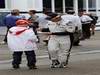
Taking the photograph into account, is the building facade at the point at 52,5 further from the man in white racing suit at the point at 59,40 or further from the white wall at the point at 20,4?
the man in white racing suit at the point at 59,40

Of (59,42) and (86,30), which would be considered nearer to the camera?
(59,42)

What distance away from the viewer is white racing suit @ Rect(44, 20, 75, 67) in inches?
544

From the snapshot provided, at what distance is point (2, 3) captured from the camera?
32156mm

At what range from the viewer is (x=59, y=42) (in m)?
13.9

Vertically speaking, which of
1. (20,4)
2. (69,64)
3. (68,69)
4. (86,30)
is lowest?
(86,30)

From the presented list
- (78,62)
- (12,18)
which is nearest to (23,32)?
(78,62)

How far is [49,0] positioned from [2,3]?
454 centimetres

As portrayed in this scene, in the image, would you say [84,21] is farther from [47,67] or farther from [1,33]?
[47,67]

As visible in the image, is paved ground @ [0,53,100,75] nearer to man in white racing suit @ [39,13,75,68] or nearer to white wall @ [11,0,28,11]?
man in white racing suit @ [39,13,75,68]

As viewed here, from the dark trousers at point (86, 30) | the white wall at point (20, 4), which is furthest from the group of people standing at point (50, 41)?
the white wall at point (20, 4)

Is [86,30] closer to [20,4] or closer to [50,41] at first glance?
[20,4]

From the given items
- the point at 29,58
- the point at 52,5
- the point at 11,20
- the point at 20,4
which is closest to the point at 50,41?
the point at 29,58

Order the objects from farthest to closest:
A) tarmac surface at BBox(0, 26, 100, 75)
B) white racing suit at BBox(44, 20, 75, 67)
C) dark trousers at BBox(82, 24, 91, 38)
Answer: dark trousers at BBox(82, 24, 91, 38) < white racing suit at BBox(44, 20, 75, 67) < tarmac surface at BBox(0, 26, 100, 75)

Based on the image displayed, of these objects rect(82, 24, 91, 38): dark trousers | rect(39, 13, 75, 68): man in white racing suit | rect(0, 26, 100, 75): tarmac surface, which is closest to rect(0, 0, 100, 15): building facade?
rect(82, 24, 91, 38): dark trousers
